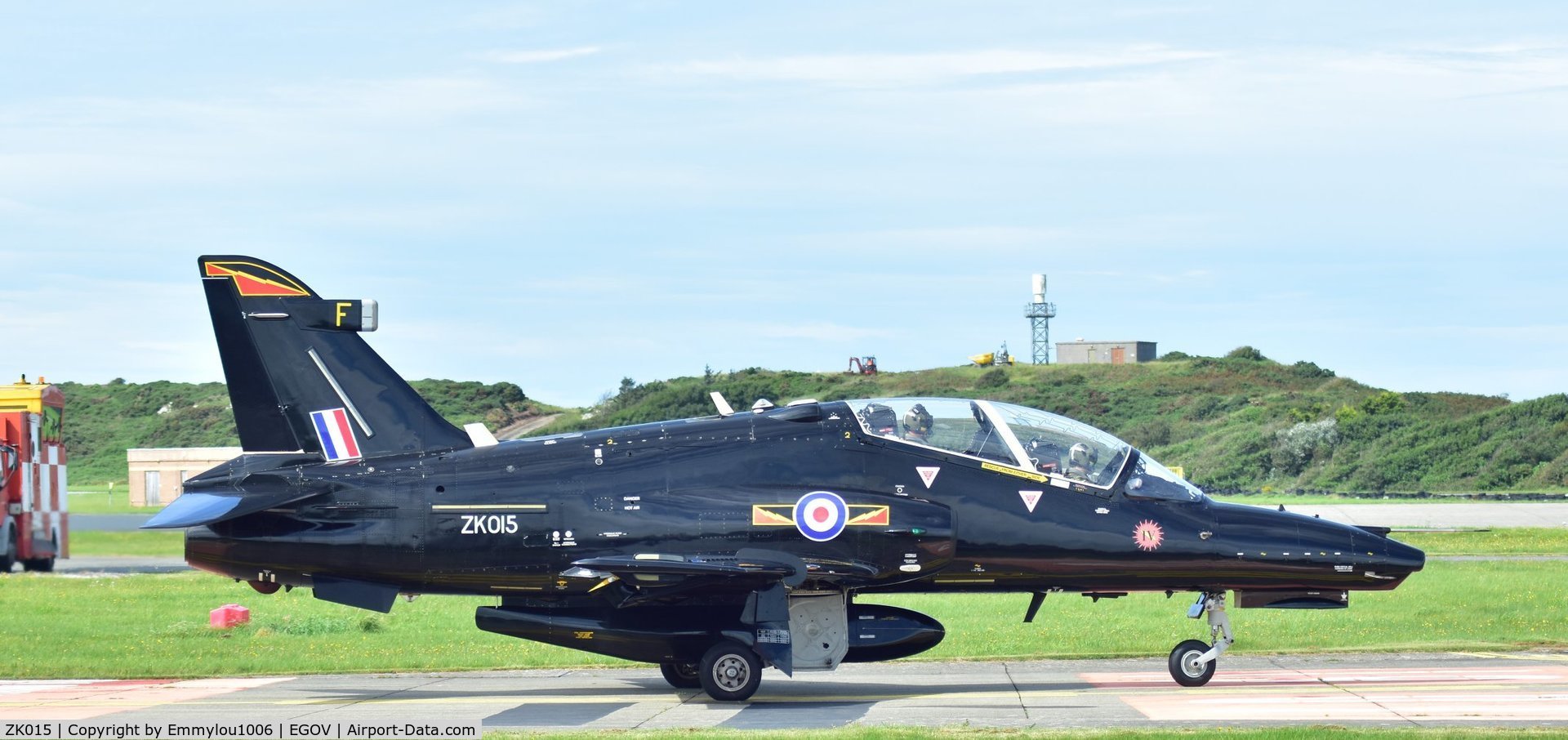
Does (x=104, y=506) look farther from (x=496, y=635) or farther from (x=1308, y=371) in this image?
(x=1308, y=371)

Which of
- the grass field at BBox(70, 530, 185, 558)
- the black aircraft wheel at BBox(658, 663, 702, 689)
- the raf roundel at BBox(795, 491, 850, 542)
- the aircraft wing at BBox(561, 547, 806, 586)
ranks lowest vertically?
the black aircraft wheel at BBox(658, 663, 702, 689)

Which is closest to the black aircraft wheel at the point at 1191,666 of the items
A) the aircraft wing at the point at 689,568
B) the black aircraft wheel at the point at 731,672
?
the aircraft wing at the point at 689,568

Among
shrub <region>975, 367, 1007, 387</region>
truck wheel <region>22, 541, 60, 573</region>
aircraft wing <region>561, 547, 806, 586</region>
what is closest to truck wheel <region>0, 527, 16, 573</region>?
truck wheel <region>22, 541, 60, 573</region>

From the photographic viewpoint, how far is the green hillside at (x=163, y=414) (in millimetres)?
A: 68375

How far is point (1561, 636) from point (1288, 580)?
254 inches

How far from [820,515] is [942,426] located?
5.65ft

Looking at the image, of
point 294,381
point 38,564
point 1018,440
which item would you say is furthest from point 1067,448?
point 38,564

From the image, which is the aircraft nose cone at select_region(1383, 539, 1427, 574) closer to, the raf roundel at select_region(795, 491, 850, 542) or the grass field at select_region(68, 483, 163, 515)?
the raf roundel at select_region(795, 491, 850, 542)

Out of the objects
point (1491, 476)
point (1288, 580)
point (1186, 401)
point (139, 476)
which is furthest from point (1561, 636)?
point (1186, 401)

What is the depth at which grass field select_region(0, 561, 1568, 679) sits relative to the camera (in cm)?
1930

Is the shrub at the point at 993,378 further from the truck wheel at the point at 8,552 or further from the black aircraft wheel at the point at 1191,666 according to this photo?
the black aircraft wheel at the point at 1191,666

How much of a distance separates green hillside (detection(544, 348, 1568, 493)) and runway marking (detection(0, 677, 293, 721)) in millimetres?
36305

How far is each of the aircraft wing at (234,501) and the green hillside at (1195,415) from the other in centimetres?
3728

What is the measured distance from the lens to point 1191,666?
1617cm
